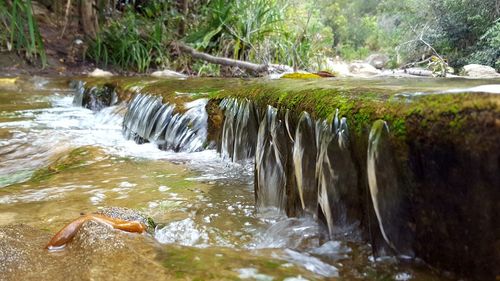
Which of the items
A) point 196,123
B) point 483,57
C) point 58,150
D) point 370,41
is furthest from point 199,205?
point 370,41

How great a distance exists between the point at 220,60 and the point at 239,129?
520cm

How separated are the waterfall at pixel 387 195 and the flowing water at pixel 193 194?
0.09 feet

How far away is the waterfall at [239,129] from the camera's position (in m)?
3.01

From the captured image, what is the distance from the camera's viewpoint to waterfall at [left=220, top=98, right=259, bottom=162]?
3010 mm

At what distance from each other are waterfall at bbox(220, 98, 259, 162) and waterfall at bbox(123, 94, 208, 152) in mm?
325

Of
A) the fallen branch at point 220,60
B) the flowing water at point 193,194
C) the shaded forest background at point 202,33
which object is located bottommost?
the flowing water at point 193,194

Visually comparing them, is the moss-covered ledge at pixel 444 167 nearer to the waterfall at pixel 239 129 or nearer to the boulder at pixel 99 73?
the waterfall at pixel 239 129

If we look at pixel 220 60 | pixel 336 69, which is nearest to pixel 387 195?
pixel 220 60

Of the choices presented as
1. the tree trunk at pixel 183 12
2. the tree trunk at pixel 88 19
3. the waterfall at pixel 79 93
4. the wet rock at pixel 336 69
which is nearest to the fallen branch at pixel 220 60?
the tree trunk at pixel 183 12

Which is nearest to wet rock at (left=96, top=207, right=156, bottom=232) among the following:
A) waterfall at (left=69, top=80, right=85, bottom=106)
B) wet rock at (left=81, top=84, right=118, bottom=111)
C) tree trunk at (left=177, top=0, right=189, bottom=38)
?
wet rock at (left=81, top=84, right=118, bottom=111)

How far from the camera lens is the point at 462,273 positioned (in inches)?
53.0

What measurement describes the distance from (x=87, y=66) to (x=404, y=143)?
8946 mm

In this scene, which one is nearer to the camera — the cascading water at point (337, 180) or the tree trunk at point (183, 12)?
the cascading water at point (337, 180)

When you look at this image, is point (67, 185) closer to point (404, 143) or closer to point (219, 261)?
point (219, 261)
